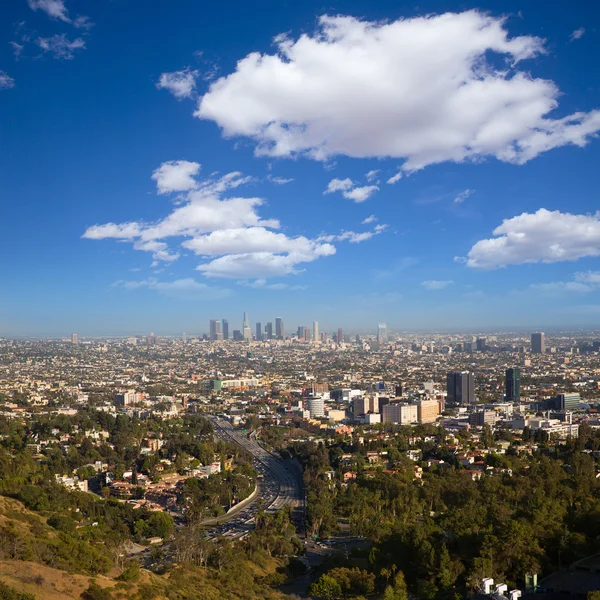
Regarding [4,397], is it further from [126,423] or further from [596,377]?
[596,377]

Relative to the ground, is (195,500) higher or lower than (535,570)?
lower

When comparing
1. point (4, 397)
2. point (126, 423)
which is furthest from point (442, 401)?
point (4, 397)

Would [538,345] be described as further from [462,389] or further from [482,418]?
[482,418]

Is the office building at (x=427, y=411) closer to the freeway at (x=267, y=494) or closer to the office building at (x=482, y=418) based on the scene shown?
the office building at (x=482, y=418)

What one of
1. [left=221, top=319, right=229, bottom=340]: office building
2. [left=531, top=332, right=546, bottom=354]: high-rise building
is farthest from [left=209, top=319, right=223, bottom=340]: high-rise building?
[left=531, top=332, right=546, bottom=354]: high-rise building

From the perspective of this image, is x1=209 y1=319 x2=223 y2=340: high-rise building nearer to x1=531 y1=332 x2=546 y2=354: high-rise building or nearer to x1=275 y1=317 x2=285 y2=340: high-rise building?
x1=275 y1=317 x2=285 y2=340: high-rise building
